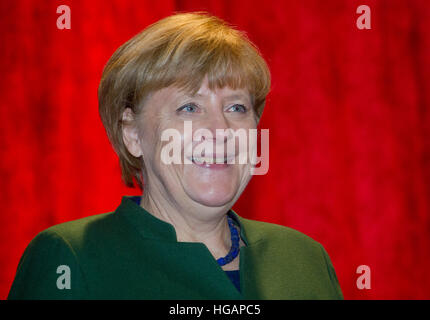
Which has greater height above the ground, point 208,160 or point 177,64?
point 177,64

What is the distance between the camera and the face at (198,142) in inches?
50.6

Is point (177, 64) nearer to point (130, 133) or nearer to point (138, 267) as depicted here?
point (130, 133)

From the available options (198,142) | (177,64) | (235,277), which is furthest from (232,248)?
(177,64)

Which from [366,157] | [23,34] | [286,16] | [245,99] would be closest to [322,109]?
[366,157]

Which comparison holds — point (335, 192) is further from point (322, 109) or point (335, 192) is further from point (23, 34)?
point (23, 34)

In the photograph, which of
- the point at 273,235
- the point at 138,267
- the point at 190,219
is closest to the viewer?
the point at 138,267

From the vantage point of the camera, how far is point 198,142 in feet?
4.18

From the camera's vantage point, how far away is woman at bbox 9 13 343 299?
121 cm

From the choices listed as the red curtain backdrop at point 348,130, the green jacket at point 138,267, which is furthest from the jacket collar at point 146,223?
the red curtain backdrop at point 348,130

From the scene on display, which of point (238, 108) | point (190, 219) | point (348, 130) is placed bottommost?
point (190, 219)

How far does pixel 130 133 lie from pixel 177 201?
22cm

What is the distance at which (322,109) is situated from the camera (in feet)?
6.93

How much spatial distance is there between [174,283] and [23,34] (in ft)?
3.50

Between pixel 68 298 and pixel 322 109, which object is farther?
pixel 322 109
